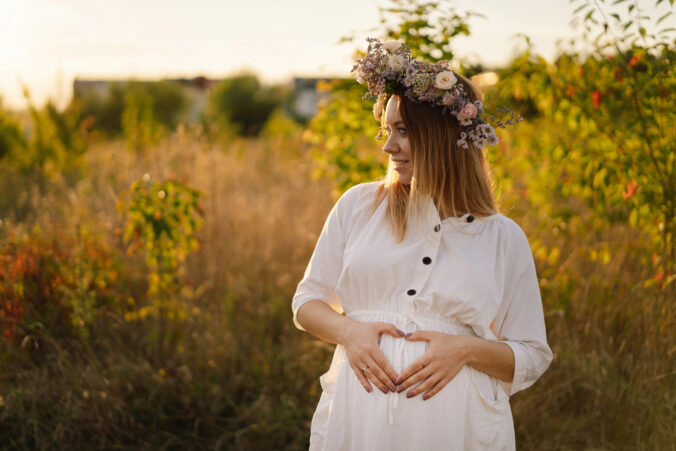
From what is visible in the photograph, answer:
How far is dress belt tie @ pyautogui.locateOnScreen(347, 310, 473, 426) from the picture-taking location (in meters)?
1.75

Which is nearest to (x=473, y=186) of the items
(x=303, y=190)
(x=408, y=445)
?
(x=408, y=445)

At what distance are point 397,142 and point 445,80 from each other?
0.86 ft

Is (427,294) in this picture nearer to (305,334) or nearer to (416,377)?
(416,377)

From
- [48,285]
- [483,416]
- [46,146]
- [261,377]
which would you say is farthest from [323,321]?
[46,146]

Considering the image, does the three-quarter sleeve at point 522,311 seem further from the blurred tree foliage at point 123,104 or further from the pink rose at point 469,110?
the blurred tree foliage at point 123,104

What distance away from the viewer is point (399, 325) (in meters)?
1.84

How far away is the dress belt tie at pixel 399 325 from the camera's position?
1.75 m

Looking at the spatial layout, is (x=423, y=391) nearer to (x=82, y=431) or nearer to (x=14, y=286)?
(x=82, y=431)

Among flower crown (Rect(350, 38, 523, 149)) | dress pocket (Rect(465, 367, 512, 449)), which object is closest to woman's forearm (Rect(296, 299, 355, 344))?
dress pocket (Rect(465, 367, 512, 449))

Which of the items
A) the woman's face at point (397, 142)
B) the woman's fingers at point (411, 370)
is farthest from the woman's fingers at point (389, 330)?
the woman's face at point (397, 142)

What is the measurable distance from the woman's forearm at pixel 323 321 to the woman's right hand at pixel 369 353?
3cm

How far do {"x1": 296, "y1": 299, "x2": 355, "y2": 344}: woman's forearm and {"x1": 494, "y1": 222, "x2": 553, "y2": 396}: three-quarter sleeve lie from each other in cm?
55

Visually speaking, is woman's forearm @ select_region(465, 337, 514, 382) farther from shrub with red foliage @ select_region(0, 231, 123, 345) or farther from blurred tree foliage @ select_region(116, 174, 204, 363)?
shrub with red foliage @ select_region(0, 231, 123, 345)

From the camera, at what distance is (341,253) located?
1.96 meters
